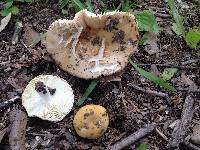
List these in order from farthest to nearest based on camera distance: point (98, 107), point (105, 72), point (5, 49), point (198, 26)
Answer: point (198, 26)
point (5, 49)
point (105, 72)
point (98, 107)

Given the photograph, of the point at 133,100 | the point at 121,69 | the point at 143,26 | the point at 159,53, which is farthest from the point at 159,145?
the point at 143,26

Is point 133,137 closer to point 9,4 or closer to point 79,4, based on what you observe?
point 79,4

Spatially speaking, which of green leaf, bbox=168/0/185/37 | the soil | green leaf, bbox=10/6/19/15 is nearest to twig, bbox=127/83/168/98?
the soil

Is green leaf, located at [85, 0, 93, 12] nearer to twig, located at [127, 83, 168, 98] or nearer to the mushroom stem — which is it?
the mushroom stem

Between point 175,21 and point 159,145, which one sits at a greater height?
point 175,21

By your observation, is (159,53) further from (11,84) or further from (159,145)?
(11,84)

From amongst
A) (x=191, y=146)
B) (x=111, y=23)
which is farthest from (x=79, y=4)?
(x=191, y=146)
